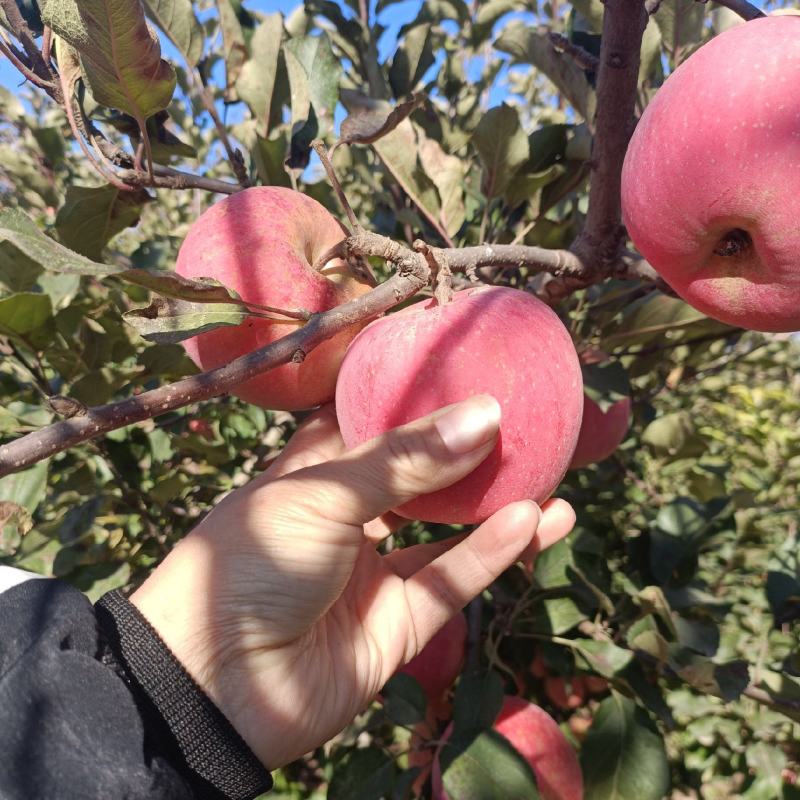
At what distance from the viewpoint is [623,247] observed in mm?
966

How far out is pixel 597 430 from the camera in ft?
4.14

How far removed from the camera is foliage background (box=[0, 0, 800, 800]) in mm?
1128

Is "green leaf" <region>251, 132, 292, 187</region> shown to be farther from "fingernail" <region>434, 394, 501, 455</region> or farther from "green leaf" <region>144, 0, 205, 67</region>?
"fingernail" <region>434, 394, 501, 455</region>

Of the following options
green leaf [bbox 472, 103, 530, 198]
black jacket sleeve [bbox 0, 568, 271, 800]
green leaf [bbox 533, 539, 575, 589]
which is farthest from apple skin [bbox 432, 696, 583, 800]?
green leaf [bbox 472, 103, 530, 198]

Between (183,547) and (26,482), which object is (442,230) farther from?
(26,482)

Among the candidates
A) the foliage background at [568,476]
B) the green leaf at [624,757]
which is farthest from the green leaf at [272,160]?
the green leaf at [624,757]

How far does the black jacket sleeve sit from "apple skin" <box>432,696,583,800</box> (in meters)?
0.62

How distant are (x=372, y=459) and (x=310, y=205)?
45cm

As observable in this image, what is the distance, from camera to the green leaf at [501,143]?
1090 millimetres

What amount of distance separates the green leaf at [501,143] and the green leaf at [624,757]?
108 centimetres

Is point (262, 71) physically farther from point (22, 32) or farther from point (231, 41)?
point (22, 32)

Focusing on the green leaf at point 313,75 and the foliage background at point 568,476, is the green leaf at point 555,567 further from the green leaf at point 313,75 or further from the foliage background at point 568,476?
the green leaf at point 313,75

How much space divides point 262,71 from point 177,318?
2.75ft

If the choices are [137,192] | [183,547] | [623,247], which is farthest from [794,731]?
[137,192]
